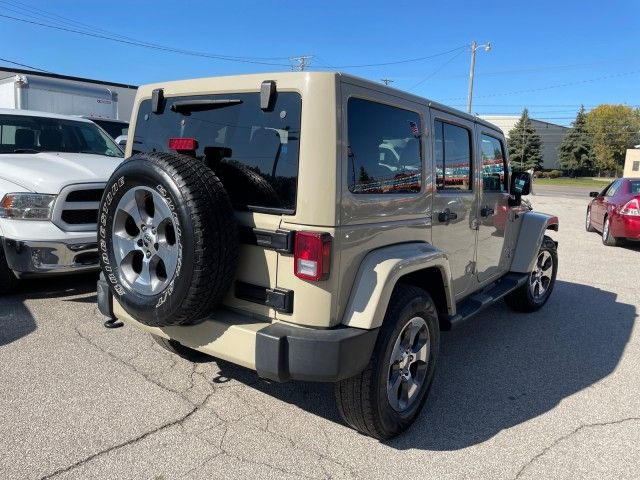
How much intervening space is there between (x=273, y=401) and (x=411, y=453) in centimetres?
98

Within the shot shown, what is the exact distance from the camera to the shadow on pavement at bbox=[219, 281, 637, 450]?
326 cm

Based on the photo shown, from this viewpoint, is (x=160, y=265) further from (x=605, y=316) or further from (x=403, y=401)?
(x=605, y=316)

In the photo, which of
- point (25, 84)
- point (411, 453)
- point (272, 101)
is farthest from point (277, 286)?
point (25, 84)

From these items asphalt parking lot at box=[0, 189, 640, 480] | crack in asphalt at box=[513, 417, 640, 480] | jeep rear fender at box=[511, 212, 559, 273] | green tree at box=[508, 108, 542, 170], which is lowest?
crack in asphalt at box=[513, 417, 640, 480]

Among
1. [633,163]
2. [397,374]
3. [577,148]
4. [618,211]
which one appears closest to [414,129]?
[397,374]

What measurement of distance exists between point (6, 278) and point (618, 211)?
10.2 meters

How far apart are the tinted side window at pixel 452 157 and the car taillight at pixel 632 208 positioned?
7285 millimetres

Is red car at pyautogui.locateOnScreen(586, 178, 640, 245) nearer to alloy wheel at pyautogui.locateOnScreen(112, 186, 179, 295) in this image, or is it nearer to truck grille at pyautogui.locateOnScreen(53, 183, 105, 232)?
truck grille at pyautogui.locateOnScreen(53, 183, 105, 232)

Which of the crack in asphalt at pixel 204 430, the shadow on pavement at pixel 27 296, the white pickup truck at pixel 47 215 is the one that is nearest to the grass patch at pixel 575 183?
the shadow on pavement at pixel 27 296

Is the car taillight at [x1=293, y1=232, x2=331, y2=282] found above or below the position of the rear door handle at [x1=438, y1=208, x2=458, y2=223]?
below

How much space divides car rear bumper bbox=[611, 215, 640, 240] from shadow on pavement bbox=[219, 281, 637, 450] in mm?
4348

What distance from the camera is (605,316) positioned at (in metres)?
5.69

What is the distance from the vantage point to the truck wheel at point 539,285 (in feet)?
18.2

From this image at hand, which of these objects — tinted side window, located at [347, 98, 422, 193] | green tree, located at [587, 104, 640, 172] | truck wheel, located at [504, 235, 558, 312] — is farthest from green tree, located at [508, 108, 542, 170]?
tinted side window, located at [347, 98, 422, 193]
